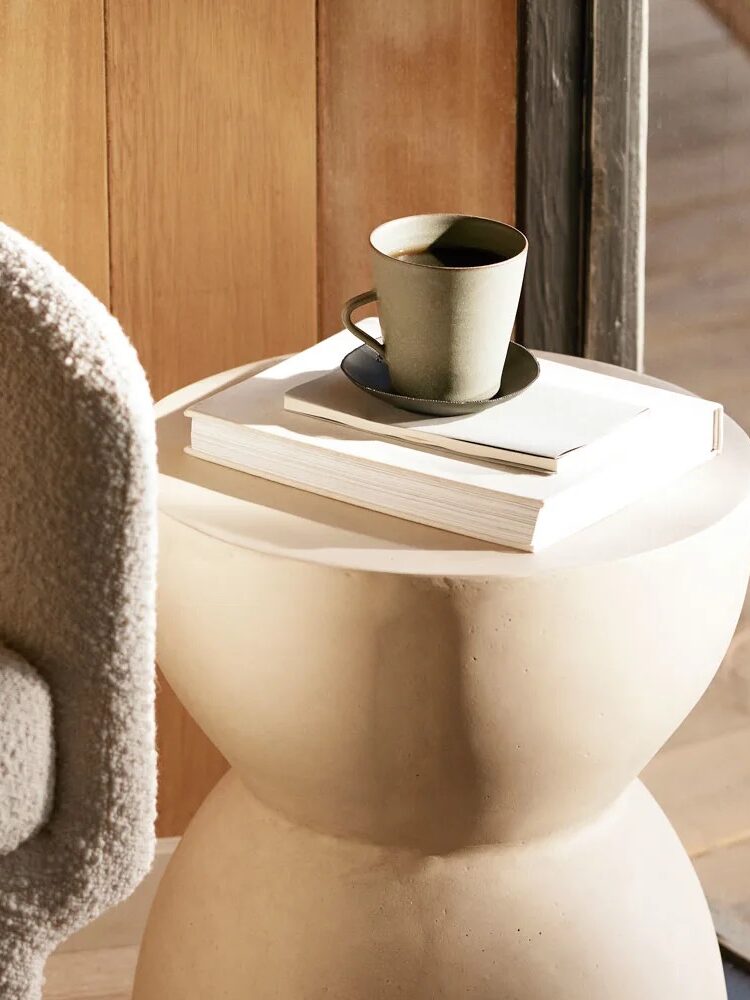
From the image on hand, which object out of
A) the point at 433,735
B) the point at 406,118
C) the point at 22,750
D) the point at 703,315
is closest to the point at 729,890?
the point at 703,315

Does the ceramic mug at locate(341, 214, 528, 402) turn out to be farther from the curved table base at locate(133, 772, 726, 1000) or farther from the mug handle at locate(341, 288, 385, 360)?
the curved table base at locate(133, 772, 726, 1000)

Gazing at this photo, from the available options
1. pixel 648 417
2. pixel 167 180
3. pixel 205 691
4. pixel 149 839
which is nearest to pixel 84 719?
pixel 149 839

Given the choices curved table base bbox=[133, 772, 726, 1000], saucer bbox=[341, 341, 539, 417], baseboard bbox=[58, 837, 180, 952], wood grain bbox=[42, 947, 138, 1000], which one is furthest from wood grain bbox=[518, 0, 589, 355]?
wood grain bbox=[42, 947, 138, 1000]

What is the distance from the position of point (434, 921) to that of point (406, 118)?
725mm

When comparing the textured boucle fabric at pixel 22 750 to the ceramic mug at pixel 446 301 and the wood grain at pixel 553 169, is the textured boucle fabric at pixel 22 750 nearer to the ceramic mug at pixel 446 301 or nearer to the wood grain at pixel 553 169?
the ceramic mug at pixel 446 301

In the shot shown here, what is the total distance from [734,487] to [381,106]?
545 mm

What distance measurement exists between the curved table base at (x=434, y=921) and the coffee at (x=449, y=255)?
1.25ft

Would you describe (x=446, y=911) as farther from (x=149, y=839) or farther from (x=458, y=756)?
(x=149, y=839)

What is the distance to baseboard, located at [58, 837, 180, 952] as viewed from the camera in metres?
1.33

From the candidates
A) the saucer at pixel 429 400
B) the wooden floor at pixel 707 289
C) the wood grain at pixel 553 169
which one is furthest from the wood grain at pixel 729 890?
the saucer at pixel 429 400

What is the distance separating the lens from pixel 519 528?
751 millimetres

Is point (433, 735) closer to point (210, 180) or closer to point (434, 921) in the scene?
point (434, 921)

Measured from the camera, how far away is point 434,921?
2.68 ft

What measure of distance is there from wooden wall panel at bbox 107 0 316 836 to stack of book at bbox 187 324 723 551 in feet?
1.05
